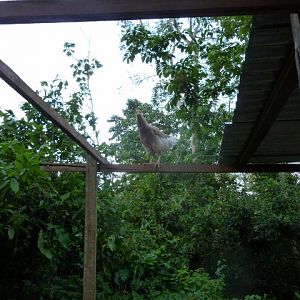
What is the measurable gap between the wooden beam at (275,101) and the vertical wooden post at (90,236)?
1635 mm

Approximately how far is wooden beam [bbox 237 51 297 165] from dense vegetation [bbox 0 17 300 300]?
6.08 ft

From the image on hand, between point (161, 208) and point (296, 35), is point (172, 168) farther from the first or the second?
point (161, 208)

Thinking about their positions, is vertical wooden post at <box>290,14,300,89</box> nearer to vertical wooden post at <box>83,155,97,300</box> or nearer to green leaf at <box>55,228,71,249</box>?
vertical wooden post at <box>83,155,97,300</box>

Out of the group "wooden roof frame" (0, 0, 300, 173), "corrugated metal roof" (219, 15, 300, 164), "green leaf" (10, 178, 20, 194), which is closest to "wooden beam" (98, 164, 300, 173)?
"corrugated metal roof" (219, 15, 300, 164)

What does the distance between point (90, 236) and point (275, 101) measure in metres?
2.33

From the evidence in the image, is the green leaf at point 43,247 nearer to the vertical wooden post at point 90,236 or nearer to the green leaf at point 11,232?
the green leaf at point 11,232

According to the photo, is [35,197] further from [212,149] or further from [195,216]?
[212,149]

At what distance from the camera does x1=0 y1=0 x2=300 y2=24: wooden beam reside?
185 centimetres

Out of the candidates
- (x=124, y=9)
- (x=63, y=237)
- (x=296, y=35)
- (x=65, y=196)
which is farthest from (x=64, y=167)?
(x=296, y=35)

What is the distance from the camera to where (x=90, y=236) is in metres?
4.50

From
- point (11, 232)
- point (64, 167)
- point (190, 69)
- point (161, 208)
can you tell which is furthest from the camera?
point (161, 208)

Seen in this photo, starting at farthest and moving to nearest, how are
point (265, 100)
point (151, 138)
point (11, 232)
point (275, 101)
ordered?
point (151, 138) < point (11, 232) < point (265, 100) < point (275, 101)

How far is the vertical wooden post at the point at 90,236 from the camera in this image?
4410 millimetres

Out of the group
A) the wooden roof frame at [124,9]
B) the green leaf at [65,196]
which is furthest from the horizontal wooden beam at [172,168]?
the wooden roof frame at [124,9]
